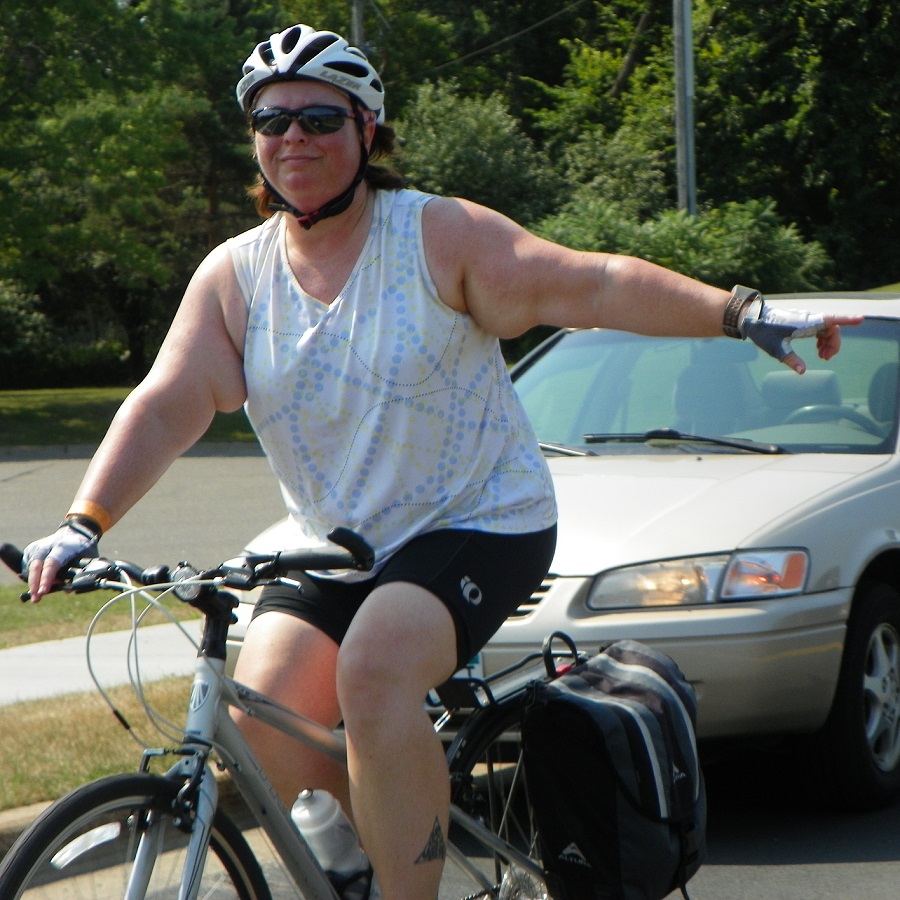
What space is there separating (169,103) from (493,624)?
34.0 metres

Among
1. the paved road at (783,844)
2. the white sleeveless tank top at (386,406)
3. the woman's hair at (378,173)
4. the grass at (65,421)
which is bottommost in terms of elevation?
the grass at (65,421)

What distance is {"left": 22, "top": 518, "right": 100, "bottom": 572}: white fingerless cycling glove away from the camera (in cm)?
255

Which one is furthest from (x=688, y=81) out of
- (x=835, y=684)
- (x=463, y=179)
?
(x=835, y=684)

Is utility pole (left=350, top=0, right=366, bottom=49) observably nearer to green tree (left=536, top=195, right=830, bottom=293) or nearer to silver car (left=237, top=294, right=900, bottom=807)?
green tree (left=536, top=195, right=830, bottom=293)

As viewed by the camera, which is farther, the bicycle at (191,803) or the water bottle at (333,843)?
the water bottle at (333,843)

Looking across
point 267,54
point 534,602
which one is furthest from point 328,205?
point 534,602

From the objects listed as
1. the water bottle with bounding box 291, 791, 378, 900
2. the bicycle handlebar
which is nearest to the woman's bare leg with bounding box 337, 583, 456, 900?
the water bottle with bounding box 291, 791, 378, 900

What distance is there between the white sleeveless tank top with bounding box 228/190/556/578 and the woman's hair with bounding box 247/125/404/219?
0.57 feet

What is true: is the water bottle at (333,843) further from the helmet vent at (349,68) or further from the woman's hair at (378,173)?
the helmet vent at (349,68)

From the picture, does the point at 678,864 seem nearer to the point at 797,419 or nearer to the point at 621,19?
the point at 797,419

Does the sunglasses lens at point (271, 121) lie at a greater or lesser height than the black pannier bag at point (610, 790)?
greater

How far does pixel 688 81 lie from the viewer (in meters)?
21.2

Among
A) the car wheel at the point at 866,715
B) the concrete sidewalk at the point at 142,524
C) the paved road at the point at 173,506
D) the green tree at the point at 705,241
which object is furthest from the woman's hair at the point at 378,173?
the green tree at the point at 705,241

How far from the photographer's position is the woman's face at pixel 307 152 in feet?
9.71
